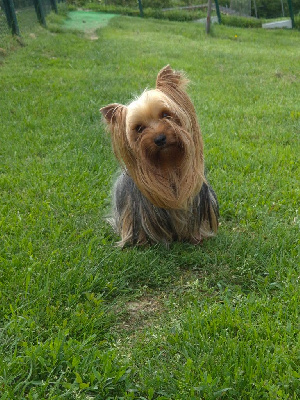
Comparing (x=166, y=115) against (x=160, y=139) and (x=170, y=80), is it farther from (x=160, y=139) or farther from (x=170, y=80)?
(x=170, y=80)

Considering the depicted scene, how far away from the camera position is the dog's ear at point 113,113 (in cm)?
352

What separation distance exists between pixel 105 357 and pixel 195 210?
158cm

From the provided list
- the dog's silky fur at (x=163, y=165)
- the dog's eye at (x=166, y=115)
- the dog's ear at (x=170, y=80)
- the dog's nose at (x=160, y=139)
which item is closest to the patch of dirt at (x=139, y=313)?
the dog's silky fur at (x=163, y=165)

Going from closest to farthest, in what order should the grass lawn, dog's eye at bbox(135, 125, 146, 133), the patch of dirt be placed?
the grass lawn → the patch of dirt → dog's eye at bbox(135, 125, 146, 133)

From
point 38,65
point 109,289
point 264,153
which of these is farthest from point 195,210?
point 38,65

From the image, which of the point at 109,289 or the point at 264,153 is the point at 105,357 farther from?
the point at 264,153

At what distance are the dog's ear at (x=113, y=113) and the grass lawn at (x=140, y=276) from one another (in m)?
1.05

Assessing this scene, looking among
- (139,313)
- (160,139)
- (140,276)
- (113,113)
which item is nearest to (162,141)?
(160,139)

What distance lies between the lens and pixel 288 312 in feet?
10.1

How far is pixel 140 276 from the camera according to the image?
370 cm

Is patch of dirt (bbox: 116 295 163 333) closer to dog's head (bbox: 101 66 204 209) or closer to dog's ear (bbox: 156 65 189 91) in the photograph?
dog's head (bbox: 101 66 204 209)

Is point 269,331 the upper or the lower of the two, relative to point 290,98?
upper

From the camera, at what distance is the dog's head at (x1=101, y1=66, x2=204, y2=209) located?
11.1ft

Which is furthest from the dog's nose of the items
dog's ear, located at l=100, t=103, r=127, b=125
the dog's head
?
dog's ear, located at l=100, t=103, r=127, b=125
